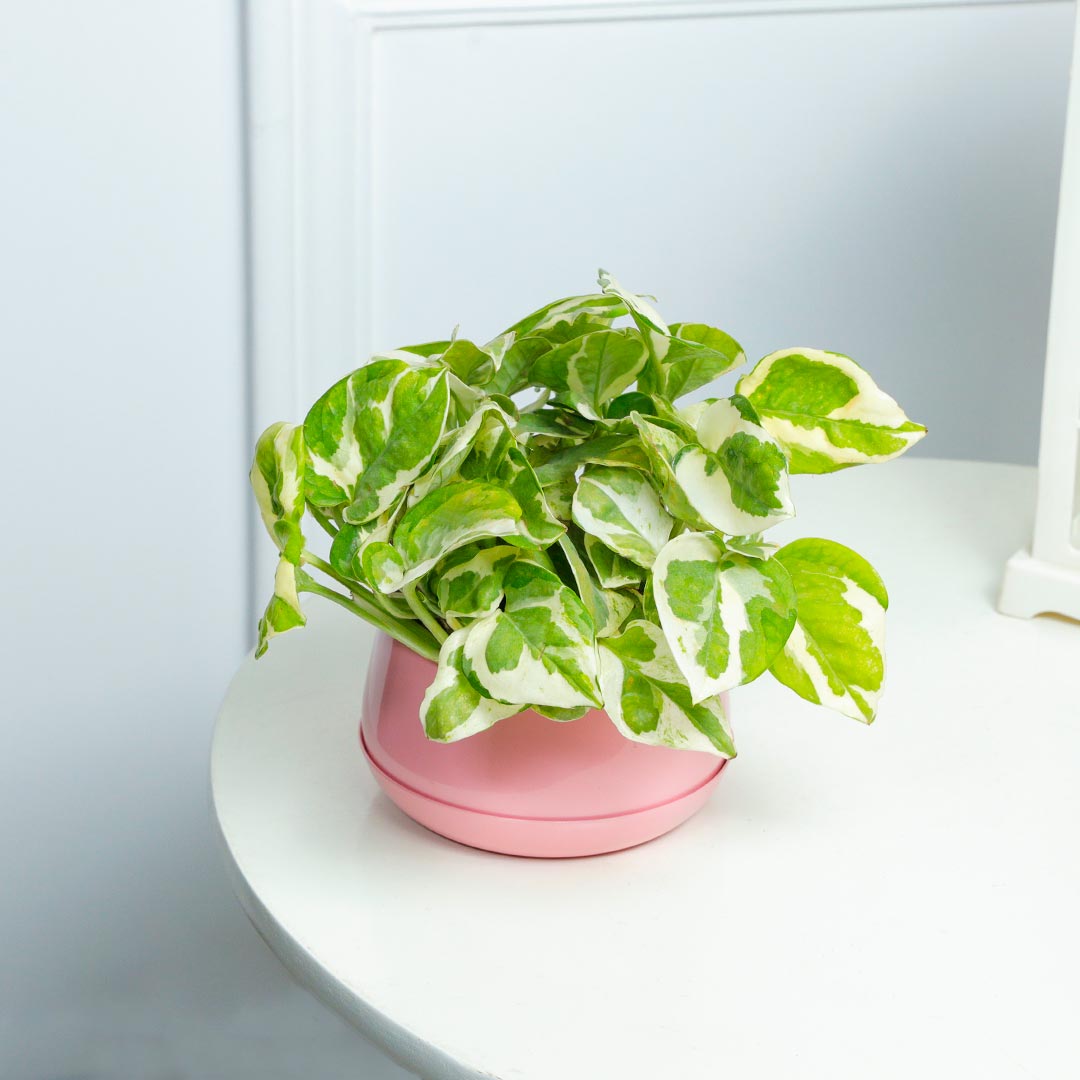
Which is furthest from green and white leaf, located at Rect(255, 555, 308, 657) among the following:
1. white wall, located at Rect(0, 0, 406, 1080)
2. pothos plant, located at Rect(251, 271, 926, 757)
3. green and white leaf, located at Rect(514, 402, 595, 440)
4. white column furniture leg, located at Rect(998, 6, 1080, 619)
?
white wall, located at Rect(0, 0, 406, 1080)

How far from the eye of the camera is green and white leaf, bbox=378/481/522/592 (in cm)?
37

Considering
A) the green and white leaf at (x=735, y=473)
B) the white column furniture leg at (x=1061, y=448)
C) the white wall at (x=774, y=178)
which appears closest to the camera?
the green and white leaf at (x=735, y=473)

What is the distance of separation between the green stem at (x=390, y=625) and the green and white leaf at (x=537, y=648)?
5 centimetres

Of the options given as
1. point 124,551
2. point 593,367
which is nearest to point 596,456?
point 593,367

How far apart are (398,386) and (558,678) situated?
0.11 meters

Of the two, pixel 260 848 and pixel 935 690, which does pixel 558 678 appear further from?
pixel 935 690

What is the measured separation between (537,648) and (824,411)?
0.14 meters

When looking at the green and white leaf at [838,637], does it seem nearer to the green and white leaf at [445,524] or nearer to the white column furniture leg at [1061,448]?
the green and white leaf at [445,524]

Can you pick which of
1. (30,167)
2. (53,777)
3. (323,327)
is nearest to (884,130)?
(323,327)

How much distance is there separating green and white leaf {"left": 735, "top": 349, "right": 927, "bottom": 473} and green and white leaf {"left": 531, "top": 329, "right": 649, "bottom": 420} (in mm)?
41

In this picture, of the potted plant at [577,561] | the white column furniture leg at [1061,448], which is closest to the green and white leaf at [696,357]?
the potted plant at [577,561]

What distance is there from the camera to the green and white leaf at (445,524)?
0.37m

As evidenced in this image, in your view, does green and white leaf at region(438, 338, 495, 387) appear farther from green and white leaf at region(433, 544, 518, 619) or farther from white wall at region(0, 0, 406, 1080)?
white wall at region(0, 0, 406, 1080)

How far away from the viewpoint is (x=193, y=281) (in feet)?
3.68
